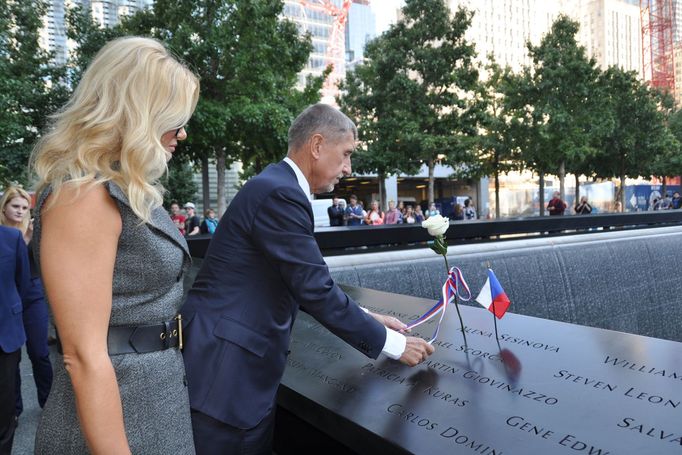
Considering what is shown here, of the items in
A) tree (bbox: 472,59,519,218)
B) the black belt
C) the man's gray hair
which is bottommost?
the black belt

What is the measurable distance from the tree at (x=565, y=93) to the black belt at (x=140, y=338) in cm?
2166

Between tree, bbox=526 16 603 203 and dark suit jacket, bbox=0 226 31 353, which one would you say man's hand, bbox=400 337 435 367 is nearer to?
dark suit jacket, bbox=0 226 31 353

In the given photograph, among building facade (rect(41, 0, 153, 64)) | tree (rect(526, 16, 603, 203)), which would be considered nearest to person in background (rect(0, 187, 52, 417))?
building facade (rect(41, 0, 153, 64))

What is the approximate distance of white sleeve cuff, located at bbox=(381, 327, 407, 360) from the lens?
1899 millimetres

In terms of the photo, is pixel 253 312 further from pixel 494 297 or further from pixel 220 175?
pixel 220 175

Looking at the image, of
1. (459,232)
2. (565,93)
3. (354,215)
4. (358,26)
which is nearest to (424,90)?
(565,93)

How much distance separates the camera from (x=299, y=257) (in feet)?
5.63

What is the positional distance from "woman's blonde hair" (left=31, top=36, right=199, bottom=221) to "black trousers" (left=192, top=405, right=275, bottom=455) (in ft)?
2.45

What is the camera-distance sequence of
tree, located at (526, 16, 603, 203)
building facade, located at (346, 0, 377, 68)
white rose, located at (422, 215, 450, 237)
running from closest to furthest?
1. white rose, located at (422, 215, 450, 237)
2. tree, located at (526, 16, 603, 203)
3. building facade, located at (346, 0, 377, 68)

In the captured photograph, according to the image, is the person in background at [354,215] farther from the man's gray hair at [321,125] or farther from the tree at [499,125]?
the man's gray hair at [321,125]

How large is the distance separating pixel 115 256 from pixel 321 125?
1032 mm

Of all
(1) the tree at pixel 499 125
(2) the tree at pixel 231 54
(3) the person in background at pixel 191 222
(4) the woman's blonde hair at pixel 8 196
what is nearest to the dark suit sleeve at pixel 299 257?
(4) the woman's blonde hair at pixel 8 196

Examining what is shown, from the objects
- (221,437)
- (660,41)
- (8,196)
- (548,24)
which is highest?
(548,24)

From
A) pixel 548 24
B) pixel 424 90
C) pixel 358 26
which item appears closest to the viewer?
pixel 424 90
